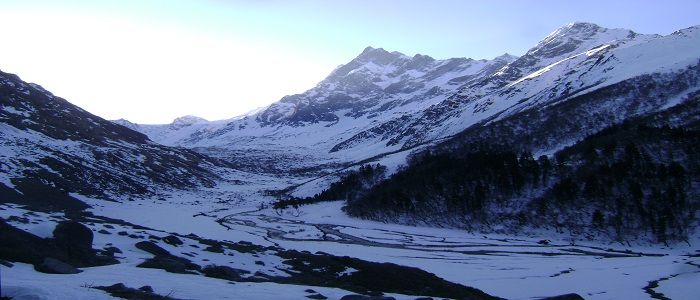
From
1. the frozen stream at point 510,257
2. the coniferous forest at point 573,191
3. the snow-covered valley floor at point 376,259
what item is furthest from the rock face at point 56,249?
the coniferous forest at point 573,191

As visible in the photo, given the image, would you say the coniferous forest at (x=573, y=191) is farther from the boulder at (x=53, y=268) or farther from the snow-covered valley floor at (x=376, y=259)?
the boulder at (x=53, y=268)

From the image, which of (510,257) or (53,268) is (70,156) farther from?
(53,268)

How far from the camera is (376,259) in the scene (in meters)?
50.1

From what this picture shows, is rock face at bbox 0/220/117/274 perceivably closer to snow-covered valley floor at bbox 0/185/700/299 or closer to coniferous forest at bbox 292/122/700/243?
snow-covered valley floor at bbox 0/185/700/299

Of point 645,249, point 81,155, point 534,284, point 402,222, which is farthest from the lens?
point 81,155

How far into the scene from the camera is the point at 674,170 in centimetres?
7156

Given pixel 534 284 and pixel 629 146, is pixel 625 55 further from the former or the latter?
pixel 534 284

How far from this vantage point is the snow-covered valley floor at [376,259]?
2130 centimetres

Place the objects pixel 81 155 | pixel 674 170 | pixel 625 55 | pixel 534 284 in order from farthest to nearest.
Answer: pixel 625 55, pixel 81 155, pixel 674 170, pixel 534 284

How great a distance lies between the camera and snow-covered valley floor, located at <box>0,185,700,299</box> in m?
21.3

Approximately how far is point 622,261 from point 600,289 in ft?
59.3

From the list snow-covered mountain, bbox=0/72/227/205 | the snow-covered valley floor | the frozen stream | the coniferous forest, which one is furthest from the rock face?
the coniferous forest

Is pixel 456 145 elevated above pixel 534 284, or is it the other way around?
pixel 456 145

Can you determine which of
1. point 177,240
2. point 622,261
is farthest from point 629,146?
point 177,240
